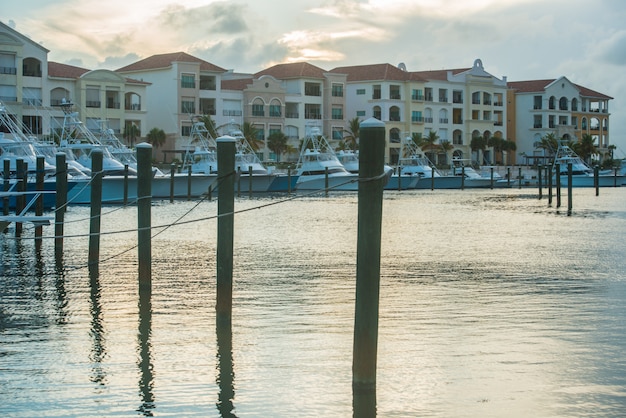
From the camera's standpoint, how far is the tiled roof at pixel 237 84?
98.3 metres

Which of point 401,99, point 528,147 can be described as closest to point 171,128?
point 401,99

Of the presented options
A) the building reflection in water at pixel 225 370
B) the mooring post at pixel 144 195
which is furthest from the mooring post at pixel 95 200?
the building reflection in water at pixel 225 370

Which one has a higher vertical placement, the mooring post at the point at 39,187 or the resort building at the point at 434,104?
the resort building at the point at 434,104

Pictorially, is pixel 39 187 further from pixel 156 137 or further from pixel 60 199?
pixel 156 137

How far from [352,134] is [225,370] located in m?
92.8

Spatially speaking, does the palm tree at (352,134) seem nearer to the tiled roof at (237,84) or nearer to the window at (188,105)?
the tiled roof at (237,84)

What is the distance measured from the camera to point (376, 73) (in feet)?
364

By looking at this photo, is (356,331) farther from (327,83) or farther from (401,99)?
(401,99)

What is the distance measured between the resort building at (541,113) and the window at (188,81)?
153 feet

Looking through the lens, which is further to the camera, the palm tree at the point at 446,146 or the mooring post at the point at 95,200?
the palm tree at the point at 446,146

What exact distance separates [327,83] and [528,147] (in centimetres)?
3382

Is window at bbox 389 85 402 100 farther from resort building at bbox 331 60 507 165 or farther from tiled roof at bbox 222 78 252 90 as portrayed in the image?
tiled roof at bbox 222 78 252 90

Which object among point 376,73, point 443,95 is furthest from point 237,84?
point 443,95

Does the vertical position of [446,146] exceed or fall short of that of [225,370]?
it exceeds it
